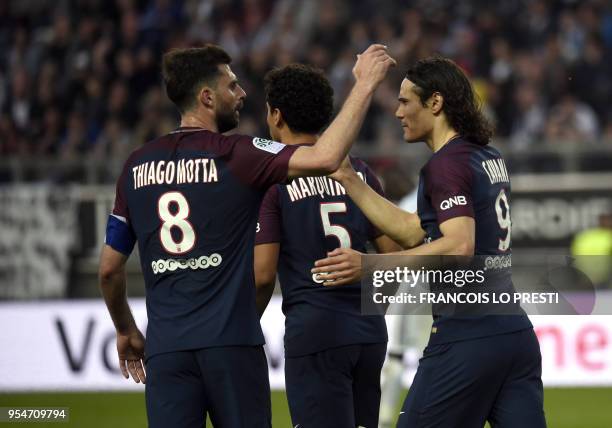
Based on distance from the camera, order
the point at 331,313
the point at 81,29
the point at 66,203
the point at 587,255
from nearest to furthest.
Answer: the point at 331,313
the point at 587,255
the point at 66,203
the point at 81,29

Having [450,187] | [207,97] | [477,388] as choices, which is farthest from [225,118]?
[477,388]

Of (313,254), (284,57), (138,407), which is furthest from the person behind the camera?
(284,57)

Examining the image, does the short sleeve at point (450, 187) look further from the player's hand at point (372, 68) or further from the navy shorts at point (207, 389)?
the navy shorts at point (207, 389)

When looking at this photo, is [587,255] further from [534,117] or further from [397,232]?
[397,232]

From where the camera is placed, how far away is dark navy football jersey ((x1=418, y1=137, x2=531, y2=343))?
497 cm

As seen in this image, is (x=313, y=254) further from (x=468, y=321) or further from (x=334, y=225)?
(x=468, y=321)

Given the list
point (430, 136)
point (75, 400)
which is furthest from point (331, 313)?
point (75, 400)

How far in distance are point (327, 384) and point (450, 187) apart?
1.33m

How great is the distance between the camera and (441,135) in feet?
17.3

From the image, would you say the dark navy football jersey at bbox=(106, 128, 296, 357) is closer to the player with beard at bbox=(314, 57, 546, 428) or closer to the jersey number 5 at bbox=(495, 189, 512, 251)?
the player with beard at bbox=(314, 57, 546, 428)

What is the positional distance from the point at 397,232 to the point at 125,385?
283 inches

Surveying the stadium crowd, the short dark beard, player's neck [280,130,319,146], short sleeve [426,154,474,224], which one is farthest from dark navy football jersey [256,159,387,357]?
the stadium crowd

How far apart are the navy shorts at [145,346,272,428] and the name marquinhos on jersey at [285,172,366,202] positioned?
3.65 ft

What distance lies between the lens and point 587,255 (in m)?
13.2
